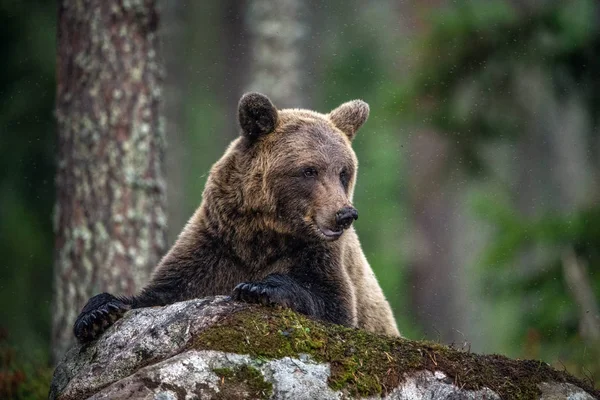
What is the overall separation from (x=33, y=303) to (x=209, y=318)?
9.38 m

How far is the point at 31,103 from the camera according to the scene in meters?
11.7

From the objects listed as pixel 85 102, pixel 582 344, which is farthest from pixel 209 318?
pixel 582 344

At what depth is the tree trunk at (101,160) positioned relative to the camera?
826cm

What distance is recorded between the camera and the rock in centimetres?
429

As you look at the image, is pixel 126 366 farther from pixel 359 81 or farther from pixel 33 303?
pixel 359 81

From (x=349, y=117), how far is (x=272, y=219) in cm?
113

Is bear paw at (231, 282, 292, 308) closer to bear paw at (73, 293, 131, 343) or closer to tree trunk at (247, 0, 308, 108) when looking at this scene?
bear paw at (73, 293, 131, 343)

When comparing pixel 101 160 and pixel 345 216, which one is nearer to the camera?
pixel 345 216

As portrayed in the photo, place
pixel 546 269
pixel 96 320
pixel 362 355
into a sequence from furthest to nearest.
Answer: pixel 546 269
pixel 96 320
pixel 362 355

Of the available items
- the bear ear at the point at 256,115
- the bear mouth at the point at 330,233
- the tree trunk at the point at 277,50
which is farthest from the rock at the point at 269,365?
the tree trunk at the point at 277,50

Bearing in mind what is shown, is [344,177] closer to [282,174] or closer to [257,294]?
[282,174]

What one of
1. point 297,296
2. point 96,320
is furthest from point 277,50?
point 96,320

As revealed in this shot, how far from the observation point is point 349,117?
652cm

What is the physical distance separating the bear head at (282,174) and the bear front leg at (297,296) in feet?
1.24
